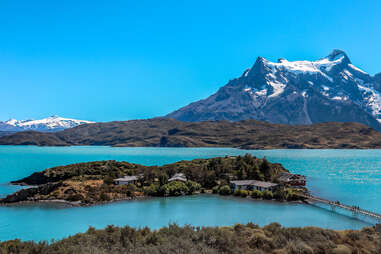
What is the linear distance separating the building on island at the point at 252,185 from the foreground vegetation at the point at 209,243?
42775mm

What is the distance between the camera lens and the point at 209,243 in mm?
23297

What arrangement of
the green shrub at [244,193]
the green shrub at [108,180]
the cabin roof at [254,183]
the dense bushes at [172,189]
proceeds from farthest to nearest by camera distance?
the green shrub at [108,180]
the dense bushes at [172,189]
the cabin roof at [254,183]
the green shrub at [244,193]

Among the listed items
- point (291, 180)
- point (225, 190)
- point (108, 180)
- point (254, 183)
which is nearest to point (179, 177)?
point (225, 190)

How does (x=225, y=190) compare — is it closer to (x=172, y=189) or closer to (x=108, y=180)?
(x=172, y=189)

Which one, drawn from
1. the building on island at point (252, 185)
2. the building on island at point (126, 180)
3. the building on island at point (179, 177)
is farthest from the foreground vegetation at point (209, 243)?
the building on island at point (179, 177)

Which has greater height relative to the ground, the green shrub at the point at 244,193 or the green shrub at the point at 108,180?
the green shrub at the point at 108,180

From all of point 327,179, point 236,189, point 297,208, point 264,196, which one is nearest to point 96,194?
point 236,189

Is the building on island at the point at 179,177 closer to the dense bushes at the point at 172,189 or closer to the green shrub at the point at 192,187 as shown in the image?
the dense bushes at the point at 172,189

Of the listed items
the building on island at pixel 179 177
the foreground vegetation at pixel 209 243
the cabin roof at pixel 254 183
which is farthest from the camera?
the building on island at pixel 179 177

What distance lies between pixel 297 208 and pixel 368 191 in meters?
37.1

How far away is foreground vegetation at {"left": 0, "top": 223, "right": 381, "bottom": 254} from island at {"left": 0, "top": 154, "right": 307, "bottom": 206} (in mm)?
40240

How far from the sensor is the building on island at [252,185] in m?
72.2

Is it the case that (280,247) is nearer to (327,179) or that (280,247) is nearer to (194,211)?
(194,211)

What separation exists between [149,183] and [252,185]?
2766 centimetres
